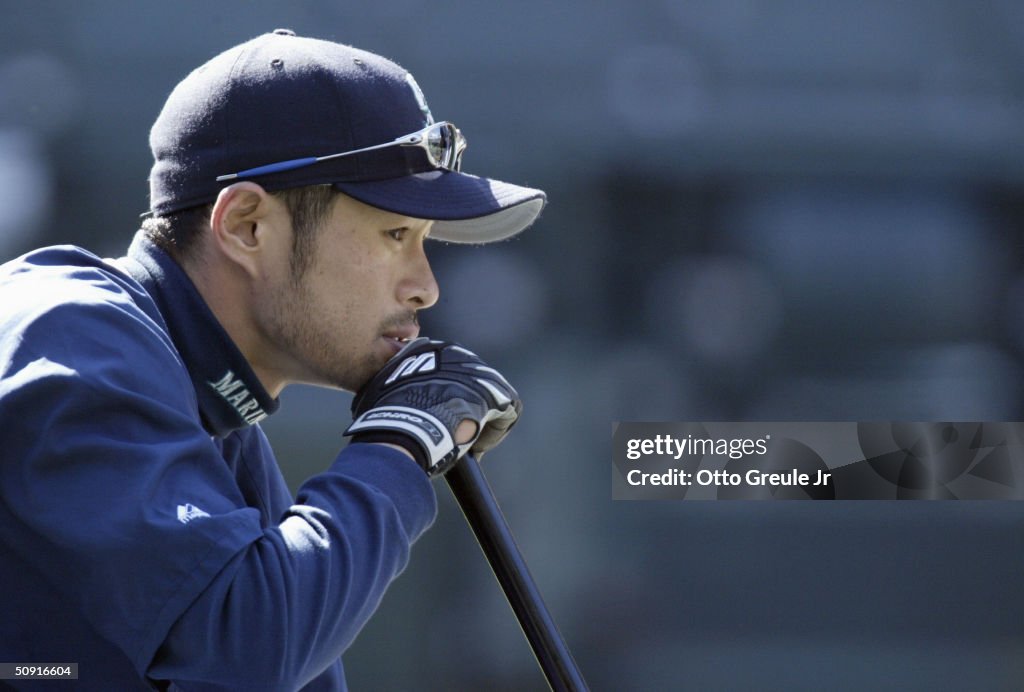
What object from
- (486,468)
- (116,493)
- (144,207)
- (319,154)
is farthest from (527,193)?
(144,207)

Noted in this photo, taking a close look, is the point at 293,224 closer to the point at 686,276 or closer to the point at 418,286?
the point at 418,286

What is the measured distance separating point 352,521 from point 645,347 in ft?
9.84

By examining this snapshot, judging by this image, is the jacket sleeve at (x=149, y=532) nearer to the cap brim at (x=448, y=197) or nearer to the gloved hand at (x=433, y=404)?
the gloved hand at (x=433, y=404)

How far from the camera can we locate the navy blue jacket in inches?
51.2

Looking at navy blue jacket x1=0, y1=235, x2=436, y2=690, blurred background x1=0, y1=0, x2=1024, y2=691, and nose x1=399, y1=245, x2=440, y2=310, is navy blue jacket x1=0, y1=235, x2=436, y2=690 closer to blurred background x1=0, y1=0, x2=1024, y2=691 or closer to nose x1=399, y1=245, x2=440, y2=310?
nose x1=399, y1=245, x2=440, y2=310

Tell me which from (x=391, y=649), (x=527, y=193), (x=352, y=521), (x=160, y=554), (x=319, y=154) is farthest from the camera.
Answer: (x=391, y=649)

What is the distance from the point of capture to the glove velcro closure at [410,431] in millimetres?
1557

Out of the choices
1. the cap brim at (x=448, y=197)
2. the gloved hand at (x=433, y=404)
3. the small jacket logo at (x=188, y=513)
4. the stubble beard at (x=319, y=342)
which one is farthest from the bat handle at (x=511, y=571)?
the small jacket logo at (x=188, y=513)

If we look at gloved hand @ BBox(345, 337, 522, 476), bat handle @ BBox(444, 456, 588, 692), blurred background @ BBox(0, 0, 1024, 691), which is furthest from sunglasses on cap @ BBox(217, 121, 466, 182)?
blurred background @ BBox(0, 0, 1024, 691)

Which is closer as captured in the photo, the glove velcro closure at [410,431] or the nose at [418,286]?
the glove velcro closure at [410,431]

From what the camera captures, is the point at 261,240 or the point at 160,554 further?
the point at 261,240

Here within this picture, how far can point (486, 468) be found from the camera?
423 cm

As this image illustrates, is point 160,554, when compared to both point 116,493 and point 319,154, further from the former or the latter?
point 319,154

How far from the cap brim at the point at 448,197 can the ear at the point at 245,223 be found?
9 centimetres
